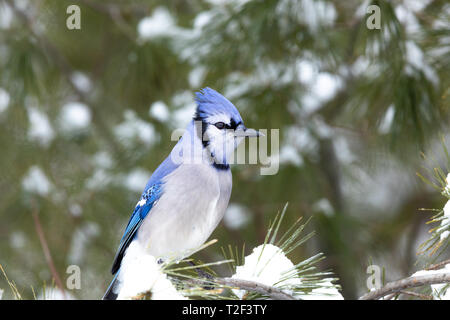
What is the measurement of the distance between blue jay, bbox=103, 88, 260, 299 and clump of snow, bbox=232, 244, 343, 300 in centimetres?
19

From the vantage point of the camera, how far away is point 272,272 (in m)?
0.98

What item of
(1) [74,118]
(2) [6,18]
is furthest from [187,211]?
(2) [6,18]

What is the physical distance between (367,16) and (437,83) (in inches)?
11.8

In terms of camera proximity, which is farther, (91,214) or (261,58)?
(91,214)

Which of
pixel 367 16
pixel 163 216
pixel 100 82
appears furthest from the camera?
pixel 100 82

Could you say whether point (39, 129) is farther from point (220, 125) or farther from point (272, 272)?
point (272, 272)

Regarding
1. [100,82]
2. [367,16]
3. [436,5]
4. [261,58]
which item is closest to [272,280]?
[367,16]

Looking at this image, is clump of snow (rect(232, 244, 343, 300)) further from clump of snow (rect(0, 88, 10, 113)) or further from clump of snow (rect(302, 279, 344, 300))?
clump of snow (rect(0, 88, 10, 113))

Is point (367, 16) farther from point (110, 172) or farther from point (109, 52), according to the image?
point (109, 52)

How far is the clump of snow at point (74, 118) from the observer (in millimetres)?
2742

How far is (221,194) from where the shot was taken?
119cm

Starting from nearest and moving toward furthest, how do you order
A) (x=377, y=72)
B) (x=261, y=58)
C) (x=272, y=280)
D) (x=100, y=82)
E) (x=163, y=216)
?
(x=272, y=280)
(x=163, y=216)
(x=377, y=72)
(x=261, y=58)
(x=100, y=82)

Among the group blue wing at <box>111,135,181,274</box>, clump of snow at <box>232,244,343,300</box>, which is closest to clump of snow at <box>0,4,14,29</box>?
blue wing at <box>111,135,181,274</box>

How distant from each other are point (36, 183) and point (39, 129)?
0.33m
